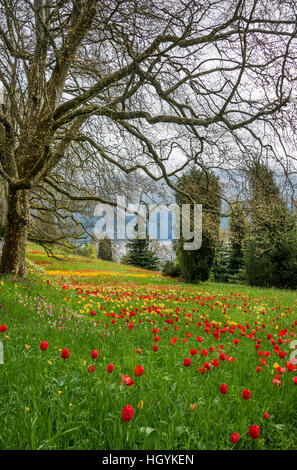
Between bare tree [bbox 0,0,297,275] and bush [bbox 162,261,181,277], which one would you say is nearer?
bare tree [bbox 0,0,297,275]

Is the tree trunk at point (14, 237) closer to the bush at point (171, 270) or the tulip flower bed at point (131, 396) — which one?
the tulip flower bed at point (131, 396)

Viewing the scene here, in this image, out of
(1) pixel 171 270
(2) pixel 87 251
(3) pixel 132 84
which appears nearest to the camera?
(3) pixel 132 84

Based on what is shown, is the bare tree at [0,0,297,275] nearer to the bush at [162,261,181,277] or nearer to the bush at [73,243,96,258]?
the bush at [162,261,181,277]

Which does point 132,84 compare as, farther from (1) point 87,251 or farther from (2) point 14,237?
(1) point 87,251

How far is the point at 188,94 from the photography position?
19.8 ft

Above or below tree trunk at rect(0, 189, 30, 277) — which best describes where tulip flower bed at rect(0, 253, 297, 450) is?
below

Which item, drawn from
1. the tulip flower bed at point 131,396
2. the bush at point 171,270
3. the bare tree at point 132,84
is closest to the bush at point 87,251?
the bush at point 171,270

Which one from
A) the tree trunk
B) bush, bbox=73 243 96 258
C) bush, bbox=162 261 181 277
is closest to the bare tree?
the tree trunk

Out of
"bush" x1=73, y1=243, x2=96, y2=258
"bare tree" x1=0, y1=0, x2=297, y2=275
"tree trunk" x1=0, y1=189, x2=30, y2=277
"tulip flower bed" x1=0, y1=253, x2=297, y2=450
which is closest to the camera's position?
"tulip flower bed" x1=0, y1=253, x2=297, y2=450

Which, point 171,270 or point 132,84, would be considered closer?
point 132,84

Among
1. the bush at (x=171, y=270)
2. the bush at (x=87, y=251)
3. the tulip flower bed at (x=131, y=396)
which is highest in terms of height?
the bush at (x=87, y=251)

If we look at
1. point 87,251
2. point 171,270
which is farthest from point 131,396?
point 87,251

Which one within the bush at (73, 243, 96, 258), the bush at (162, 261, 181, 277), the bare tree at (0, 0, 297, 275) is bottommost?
the bush at (162, 261, 181, 277)
